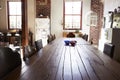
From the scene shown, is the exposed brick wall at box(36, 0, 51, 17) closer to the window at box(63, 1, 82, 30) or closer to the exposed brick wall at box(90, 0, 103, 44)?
the window at box(63, 1, 82, 30)

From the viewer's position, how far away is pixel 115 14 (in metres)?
5.81

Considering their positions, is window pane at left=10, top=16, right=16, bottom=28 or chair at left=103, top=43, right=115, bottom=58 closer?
chair at left=103, top=43, right=115, bottom=58

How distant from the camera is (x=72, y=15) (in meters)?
9.70

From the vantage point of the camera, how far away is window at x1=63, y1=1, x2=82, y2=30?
31.3 ft

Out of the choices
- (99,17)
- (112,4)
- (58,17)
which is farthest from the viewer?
(58,17)

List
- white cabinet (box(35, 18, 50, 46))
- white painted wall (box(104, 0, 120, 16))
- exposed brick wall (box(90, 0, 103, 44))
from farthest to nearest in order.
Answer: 1. white cabinet (box(35, 18, 50, 46))
2. exposed brick wall (box(90, 0, 103, 44))
3. white painted wall (box(104, 0, 120, 16))

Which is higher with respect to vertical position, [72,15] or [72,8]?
[72,8]

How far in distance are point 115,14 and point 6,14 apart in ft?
20.9

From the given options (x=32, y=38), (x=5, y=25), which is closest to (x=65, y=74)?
(x=32, y=38)

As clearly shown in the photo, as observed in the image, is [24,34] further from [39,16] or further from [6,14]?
[6,14]

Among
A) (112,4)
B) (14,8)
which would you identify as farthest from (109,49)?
(14,8)

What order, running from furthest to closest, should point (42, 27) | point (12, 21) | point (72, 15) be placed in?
1. point (12, 21)
2. point (72, 15)
3. point (42, 27)

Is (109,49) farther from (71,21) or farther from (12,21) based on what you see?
(12,21)

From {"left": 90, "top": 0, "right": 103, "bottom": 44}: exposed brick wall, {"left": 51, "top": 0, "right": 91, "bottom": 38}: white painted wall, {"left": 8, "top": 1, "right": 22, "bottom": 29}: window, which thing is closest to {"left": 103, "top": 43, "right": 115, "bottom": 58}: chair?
{"left": 90, "top": 0, "right": 103, "bottom": 44}: exposed brick wall
